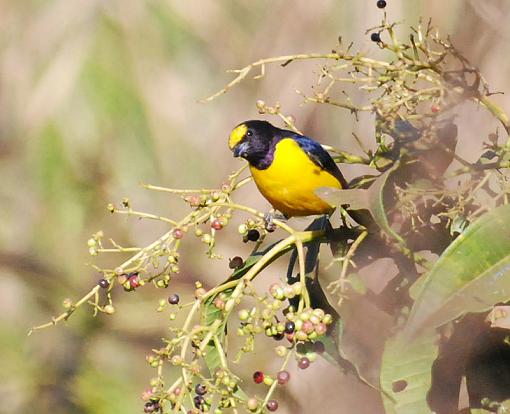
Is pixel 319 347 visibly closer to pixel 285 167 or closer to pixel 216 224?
pixel 216 224

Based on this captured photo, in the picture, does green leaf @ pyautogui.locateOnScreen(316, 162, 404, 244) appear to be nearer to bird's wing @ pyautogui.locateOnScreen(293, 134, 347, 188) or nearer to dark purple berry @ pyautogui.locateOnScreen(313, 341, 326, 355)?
dark purple berry @ pyautogui.locateOnScreen(313, 341, 326, 355)

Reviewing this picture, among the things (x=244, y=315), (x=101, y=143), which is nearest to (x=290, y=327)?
(x=244, y=315)

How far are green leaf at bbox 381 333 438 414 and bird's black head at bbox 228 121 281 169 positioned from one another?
2.89ft

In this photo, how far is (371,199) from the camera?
0.90m

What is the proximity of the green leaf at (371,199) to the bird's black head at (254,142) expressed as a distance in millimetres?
847

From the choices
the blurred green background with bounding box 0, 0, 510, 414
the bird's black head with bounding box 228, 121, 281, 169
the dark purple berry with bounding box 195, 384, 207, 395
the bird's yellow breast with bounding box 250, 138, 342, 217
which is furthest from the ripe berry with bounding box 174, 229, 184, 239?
the blurred green background with bounding box 0, 0, 510, 414

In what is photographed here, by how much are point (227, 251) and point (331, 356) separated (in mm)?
1285

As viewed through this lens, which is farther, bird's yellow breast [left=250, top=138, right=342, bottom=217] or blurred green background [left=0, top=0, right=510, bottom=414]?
blurred green background [left=0, top=0, right=510, bottom=414]

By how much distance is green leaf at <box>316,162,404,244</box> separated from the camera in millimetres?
855

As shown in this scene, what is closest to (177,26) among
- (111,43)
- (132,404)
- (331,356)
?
(111,43)

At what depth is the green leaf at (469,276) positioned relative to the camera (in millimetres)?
798

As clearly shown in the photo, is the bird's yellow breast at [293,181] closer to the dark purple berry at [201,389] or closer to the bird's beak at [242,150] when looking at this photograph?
the bird's beak at [242,150]

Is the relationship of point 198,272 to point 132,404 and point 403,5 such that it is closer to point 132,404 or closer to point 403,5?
point 132,404

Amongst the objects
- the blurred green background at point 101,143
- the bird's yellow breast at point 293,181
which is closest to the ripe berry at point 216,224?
the bird's yellow breast at point 293,181
